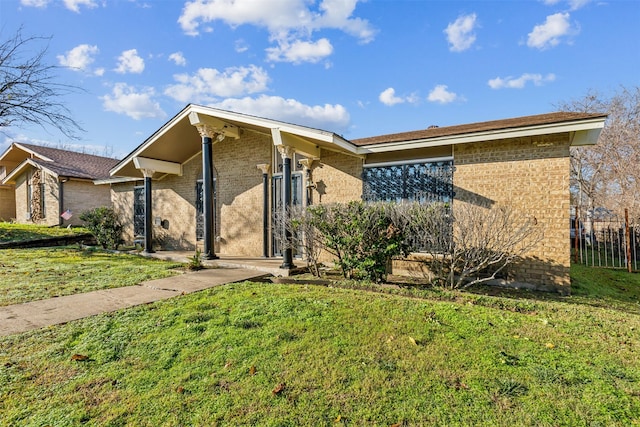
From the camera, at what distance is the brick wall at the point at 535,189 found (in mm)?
6574

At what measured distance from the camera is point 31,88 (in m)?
13.4

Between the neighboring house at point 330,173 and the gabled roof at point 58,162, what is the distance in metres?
8.04

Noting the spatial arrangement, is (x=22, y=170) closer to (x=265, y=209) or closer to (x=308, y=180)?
(x=265, y=209)

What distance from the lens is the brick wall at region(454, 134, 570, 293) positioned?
6574mm

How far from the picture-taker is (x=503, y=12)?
889cm

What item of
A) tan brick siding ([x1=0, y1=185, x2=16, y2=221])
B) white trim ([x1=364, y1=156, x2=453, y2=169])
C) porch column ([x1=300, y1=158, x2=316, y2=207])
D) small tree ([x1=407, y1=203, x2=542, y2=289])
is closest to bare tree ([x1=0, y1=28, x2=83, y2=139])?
porch column ([x1=300, y1=158, x2=316, y2=207])

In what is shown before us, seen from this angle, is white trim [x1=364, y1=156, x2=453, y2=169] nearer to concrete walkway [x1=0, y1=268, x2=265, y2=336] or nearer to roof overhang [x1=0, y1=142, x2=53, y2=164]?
concrete walkway [x1=0, y1=268, x2=265, y2=336]

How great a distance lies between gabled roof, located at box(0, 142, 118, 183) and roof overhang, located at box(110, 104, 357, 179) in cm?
968

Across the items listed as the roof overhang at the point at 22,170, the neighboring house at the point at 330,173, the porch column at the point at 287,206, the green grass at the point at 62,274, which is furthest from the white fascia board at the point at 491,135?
the roof overhang at the point at 22,170

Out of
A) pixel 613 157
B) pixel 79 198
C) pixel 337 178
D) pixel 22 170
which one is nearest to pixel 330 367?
pixel 337 178

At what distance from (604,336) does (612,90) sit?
27.3 m

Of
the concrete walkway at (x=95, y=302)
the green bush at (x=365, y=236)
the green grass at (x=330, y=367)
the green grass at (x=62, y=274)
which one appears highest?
the green bush at (x=365, y=236)

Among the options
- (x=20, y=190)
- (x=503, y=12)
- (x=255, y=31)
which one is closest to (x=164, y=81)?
(x=255, y=31)

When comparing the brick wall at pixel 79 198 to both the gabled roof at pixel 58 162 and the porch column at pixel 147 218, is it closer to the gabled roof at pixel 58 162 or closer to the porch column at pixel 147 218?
the gabled roof at pixel 58 162
